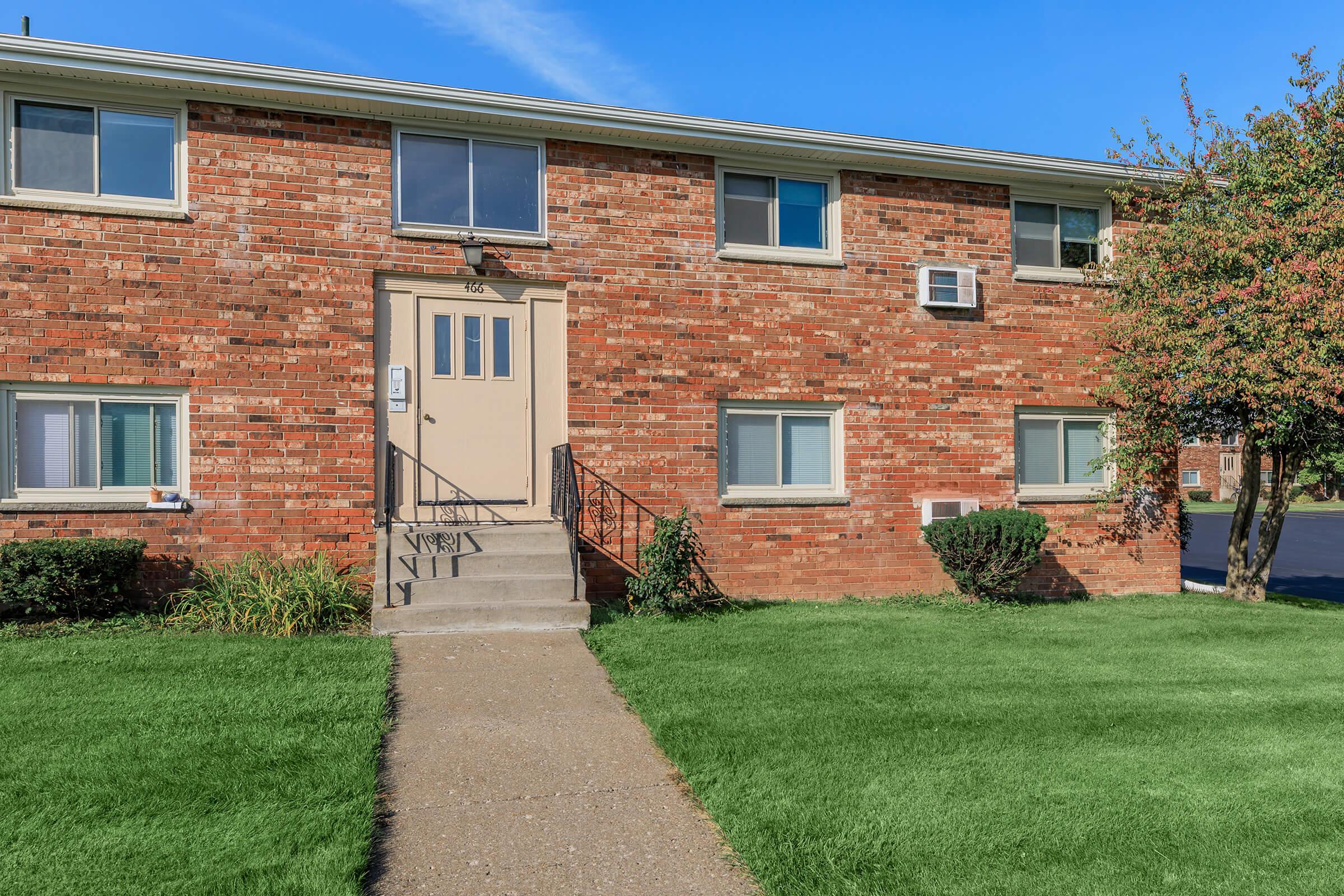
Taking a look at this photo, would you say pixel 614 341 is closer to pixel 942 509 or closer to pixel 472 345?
pixel 472 345

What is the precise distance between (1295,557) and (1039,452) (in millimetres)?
12674

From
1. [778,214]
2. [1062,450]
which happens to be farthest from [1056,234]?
[778,214]

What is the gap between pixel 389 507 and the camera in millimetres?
8094

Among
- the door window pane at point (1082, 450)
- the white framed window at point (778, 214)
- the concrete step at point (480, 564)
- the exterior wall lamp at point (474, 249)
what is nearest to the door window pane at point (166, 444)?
the concrete step at point (480, 564)

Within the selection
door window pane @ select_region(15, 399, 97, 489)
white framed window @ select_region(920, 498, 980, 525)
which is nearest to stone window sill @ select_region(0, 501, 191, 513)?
door window pane @ select_region(15, 399, 97, 489)

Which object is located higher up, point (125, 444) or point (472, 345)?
point (472, 345)

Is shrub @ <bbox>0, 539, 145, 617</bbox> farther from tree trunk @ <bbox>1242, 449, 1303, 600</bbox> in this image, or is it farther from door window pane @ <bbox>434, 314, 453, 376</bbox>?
tree trunk @ <bbox>1242, 449, 1303, 600</bbox>

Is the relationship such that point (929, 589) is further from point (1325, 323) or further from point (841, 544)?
point (1325, 323)

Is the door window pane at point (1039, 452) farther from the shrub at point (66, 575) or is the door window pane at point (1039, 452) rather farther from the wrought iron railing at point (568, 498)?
the shrub at point (66, 575)

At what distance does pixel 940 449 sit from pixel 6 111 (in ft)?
31.9

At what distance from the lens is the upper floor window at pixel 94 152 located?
818 cm

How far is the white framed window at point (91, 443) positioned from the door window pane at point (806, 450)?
596cm

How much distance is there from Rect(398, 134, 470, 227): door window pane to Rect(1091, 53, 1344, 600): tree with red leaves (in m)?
7.40

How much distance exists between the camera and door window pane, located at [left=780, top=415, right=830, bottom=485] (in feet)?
33.2
